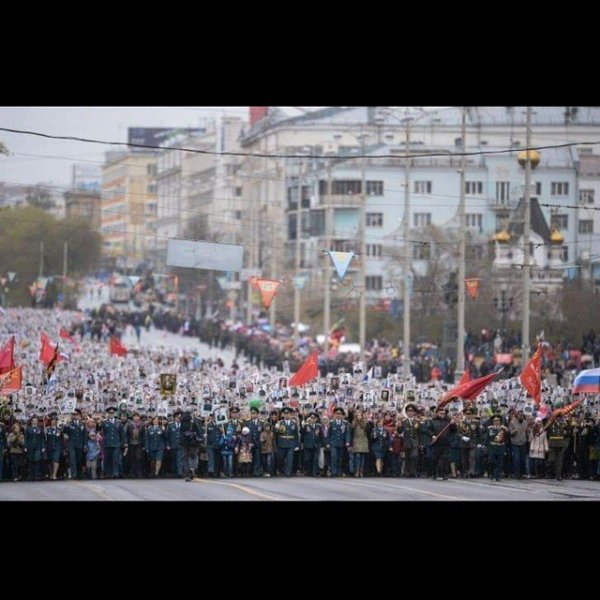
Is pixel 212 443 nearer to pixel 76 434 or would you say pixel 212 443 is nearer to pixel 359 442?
pixel 76 434

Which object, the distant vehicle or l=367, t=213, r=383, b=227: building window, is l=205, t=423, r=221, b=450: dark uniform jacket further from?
the distant vehicle

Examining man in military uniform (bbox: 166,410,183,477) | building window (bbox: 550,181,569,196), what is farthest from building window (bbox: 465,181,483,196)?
man in military uniform (bbox: 166,410,183,477)

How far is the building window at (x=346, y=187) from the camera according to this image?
86.2 meters

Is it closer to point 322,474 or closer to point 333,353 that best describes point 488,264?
point 333,353

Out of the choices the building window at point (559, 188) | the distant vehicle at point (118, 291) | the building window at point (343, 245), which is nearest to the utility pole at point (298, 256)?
the building window at point (343, 245)

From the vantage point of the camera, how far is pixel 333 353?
55344 millimetres

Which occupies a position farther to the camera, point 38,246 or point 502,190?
point 38,246

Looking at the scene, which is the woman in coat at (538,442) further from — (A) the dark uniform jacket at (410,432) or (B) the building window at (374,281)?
(B) the building window at (374,281)

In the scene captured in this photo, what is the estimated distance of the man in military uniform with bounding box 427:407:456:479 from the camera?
2909cm

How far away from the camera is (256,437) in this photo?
29.2 m

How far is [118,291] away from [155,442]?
81.5 meters

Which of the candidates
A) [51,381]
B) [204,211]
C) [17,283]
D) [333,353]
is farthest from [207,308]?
[51,381]

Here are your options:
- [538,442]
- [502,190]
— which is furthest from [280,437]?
[502,190]
